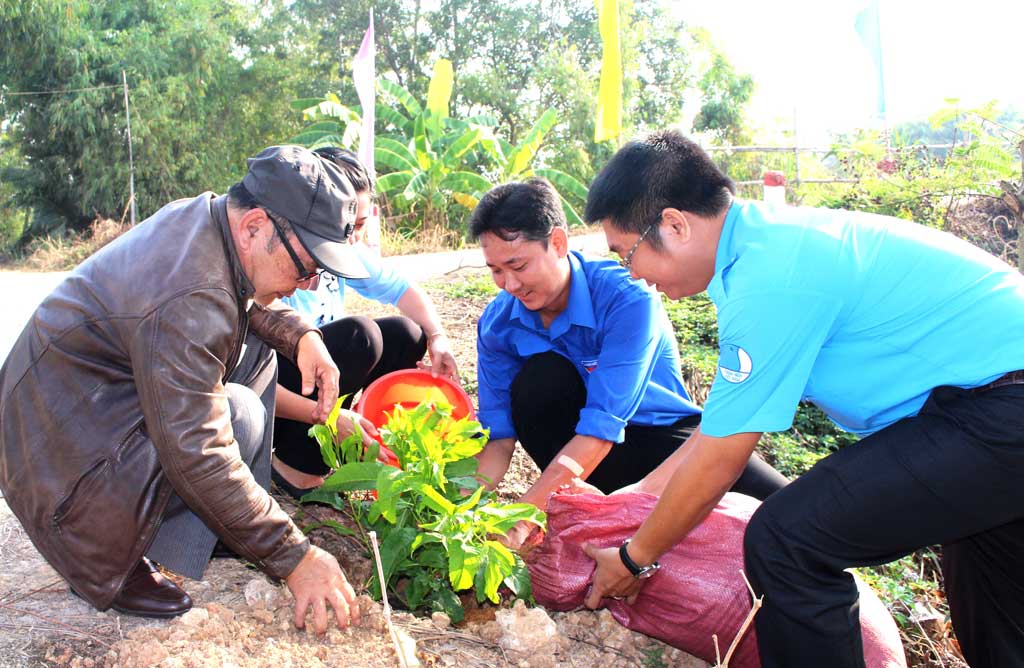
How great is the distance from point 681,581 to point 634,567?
0.76 ft

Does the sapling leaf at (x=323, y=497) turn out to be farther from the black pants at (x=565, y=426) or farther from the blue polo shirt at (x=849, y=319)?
the blue polo shirt at (x=849, y=319)

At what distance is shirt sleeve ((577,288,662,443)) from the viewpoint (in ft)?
9.32

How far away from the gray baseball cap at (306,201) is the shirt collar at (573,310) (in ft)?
3.77

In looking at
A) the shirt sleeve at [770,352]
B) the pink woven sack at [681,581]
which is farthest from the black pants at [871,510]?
the pink woven sack at [681,581]

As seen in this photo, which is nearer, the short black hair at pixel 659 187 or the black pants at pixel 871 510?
the black pants at pixel 871 510

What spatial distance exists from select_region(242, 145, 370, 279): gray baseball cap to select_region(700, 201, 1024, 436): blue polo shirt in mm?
877

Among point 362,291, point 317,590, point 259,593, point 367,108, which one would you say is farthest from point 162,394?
point 367,108

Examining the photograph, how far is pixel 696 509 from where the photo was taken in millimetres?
2025

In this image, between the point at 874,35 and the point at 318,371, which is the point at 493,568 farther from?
the point at 874,35

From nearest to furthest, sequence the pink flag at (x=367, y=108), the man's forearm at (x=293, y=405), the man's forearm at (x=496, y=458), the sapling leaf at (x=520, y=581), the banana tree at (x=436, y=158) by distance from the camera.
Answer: the sapling leaf at (x=520, y=581) < the man's forearm at (x=293, y=405) < the man's forearm at (x=496, y=458) < the pink flag at (x=367, y=108) < the banana tree at (x=436, y=158)

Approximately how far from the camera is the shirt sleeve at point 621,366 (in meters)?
2.84

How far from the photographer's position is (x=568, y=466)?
2811mm

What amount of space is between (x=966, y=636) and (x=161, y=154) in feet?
64.8

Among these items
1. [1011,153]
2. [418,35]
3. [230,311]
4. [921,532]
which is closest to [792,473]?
[921,532]
